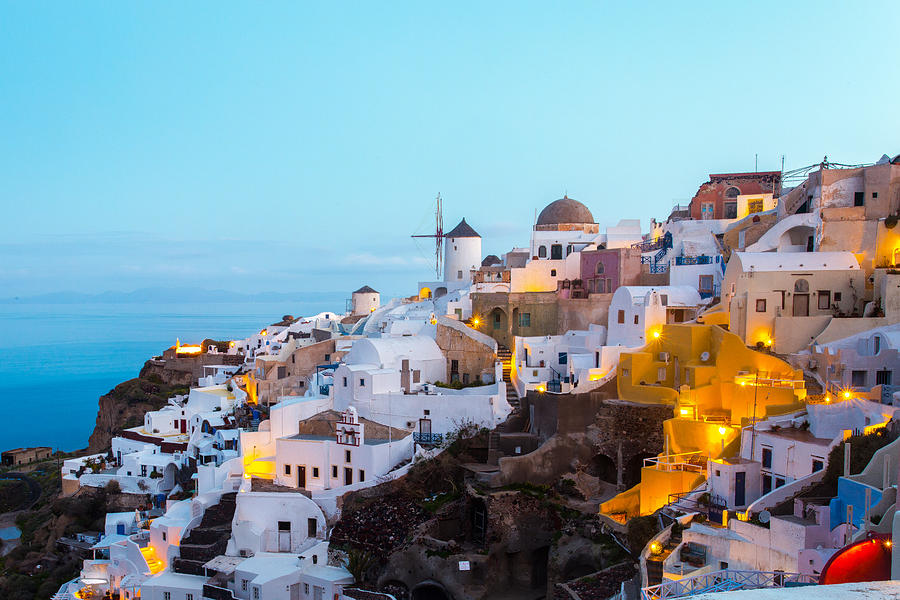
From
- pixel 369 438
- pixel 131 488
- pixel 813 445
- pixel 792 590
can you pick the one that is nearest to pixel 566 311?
pixel 369 438

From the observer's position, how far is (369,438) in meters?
27.4

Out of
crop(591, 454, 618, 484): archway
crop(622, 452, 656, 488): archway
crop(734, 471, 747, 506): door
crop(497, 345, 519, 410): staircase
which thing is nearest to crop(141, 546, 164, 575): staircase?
crop(497, 345, 519, 410): staircase

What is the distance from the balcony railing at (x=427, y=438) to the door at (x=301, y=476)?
4.13 m

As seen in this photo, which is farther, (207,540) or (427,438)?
(427,438)

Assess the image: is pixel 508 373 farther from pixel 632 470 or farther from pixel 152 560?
pixel 152 560

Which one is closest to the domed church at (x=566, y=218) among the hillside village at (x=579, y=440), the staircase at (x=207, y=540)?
the hillside village at (x=579, y=440)

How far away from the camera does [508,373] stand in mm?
30875

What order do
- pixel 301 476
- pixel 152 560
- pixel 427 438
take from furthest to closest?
pixel 427 438
pixel 301 476
pixel 152 560

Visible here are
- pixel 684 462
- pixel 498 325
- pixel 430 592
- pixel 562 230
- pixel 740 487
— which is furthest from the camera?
pixel 562 230

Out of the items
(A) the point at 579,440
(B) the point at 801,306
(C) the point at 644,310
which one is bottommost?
(A) the point at 579,440

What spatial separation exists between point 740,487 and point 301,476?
1548cm

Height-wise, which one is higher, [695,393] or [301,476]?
[695,393]

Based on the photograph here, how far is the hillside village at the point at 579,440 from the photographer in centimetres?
1786

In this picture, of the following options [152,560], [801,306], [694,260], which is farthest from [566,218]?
[152,560]
